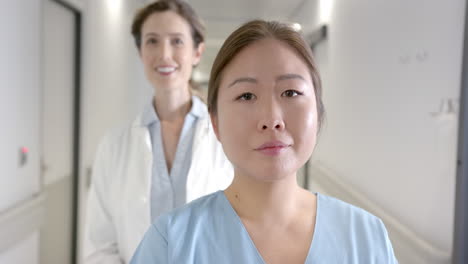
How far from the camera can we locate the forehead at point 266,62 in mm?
640

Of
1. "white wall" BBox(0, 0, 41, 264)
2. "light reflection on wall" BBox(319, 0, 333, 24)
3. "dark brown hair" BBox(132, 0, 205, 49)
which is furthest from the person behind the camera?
"light reflection on wall" BBox(319, 0, 333, 24)

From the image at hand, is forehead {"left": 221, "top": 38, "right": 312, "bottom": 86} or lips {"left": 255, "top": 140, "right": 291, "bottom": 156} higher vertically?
forehead {"left": 221, "top": 38, "right": 312, "bottom": 86}

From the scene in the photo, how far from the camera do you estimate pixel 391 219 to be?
1589mm

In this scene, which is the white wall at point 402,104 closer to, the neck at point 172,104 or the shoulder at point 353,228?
the shoulder at point 353,228

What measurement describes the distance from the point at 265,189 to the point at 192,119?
2.10ft

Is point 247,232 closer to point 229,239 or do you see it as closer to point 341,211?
point 229,239

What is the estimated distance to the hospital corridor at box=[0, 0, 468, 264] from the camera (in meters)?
1.16

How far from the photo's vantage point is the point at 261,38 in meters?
0.67

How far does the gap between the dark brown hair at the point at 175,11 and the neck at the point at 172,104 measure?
8.0 inches

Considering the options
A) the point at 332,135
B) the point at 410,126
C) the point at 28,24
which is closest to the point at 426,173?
the point at 410,126

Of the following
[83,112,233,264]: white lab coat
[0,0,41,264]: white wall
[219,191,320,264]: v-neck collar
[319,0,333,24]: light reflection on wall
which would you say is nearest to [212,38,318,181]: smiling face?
[219,191,320,264]: v-neck collar

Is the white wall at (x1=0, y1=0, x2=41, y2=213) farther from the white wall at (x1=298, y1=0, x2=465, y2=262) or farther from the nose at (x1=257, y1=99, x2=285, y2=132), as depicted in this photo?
the white wall at (x1=298, y1=0, x2=465, y2=262)

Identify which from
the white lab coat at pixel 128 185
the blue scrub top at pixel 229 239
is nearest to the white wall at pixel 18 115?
the white lab coat at pixel 128 185

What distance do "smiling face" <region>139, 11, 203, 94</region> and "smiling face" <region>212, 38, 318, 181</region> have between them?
22.7 inches
